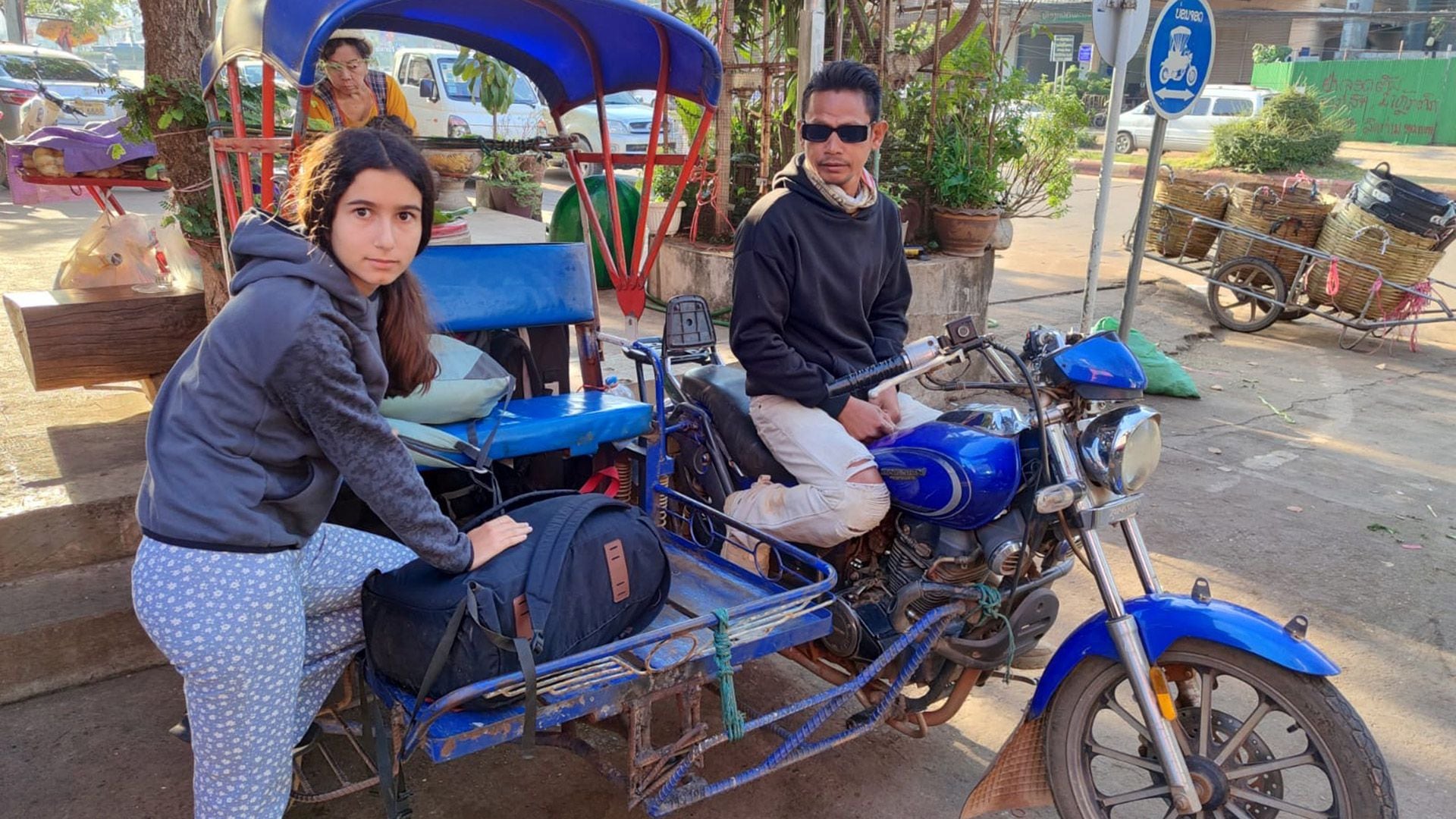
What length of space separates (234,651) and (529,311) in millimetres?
1804

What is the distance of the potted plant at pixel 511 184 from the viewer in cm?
393

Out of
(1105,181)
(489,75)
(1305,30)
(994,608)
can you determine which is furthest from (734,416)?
(1305,30)

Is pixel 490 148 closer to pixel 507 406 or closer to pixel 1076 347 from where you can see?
pixel 507 406

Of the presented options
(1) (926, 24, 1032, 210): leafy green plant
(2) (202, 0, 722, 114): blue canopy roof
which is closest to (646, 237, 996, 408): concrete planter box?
(1) (926, 24, 1032, 210): leafy green plant

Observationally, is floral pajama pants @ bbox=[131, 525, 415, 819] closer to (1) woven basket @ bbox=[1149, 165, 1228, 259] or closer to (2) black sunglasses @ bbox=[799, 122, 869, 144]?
Answer: (2) black sunglasses @ bbox=[799, 122, 869, 144]

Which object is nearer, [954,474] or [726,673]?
[726,673]

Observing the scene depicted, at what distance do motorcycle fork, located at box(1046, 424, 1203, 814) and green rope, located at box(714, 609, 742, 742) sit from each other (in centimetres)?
86

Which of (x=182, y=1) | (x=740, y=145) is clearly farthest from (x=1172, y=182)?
(x=182, y=1)

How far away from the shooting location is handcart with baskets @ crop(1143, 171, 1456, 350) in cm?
808

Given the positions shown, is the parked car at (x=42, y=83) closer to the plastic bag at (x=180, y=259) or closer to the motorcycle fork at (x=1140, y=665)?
the plastic bag at (x=180, y=259)

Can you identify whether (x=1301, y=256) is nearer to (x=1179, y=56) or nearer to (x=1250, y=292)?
(x=1250, y=292)

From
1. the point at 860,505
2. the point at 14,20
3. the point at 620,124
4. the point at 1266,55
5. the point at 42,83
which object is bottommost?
the point at 860,505

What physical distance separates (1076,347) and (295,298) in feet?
5.65

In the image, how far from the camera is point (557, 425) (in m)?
3.04
